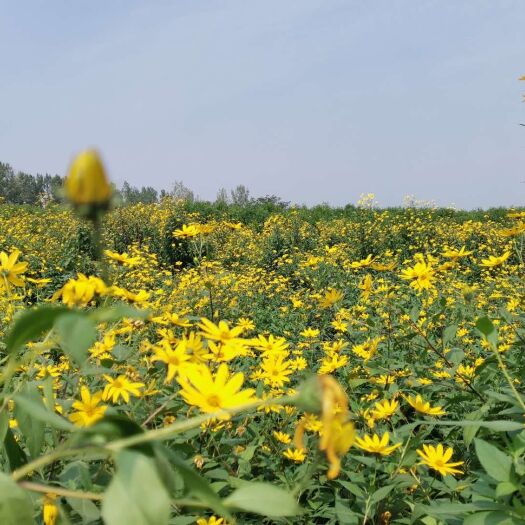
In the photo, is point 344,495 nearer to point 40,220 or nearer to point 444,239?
point 444,239

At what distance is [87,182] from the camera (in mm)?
322

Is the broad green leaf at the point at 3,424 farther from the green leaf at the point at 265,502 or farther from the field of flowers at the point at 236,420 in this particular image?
the green leaf at the point at 265,502

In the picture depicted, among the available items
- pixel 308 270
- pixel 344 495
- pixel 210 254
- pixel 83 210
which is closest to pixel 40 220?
pixel 210 254

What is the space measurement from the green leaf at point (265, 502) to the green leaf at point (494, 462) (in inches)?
17.3

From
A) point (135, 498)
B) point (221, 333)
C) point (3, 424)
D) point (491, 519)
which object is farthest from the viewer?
point (221, 333)

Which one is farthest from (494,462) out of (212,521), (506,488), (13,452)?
(13,452)

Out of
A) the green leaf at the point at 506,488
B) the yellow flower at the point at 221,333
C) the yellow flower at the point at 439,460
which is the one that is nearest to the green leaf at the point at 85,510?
the yellow flower at the point at 221,333

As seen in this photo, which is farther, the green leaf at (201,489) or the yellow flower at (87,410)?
the yellow flower at (87,410)

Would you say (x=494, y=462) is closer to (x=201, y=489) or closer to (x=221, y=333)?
(x=221, y=333)

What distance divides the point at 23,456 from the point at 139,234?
726 centimetres

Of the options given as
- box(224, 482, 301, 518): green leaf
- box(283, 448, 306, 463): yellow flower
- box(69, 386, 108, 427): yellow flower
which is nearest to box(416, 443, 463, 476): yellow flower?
box(283, 448, 306, 463): yellow flower

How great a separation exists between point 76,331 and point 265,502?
151 millimetres

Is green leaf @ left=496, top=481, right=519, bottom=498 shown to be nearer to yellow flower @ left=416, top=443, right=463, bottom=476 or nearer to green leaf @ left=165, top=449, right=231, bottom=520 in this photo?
yellow flower @ left=416, top=443, right=463, bottom=476

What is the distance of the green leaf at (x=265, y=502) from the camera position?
0.31m
